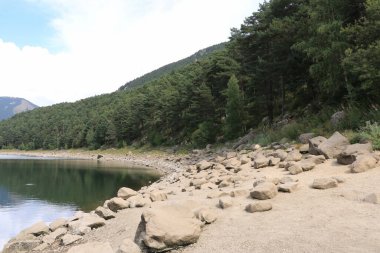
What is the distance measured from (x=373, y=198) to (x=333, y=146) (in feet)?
22.4

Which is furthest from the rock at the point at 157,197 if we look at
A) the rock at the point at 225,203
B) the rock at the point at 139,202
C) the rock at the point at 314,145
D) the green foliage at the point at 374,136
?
the green foliage at the point at 374,136

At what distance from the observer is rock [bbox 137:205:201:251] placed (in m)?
9.44

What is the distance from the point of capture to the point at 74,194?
1469 inches

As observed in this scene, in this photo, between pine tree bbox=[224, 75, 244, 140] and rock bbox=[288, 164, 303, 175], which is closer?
rock bbox=[288, 164, 303, 175]

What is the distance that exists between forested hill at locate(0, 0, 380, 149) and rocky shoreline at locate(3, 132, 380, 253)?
653 cm

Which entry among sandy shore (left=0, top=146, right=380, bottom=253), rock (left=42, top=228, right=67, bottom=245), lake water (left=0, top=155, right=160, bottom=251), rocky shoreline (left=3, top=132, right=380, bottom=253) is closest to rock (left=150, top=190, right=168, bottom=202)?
rocky shoreline (left=3, top=132, right=380, bottom=253)

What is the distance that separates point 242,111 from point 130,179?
1655 cm

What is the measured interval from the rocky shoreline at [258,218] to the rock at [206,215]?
0.03 m

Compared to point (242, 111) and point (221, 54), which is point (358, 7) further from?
point (221, 54)

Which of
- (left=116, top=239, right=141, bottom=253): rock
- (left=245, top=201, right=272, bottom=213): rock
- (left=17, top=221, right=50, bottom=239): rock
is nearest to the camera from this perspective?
(left=116, top=239, right=141, bottom=253): rock

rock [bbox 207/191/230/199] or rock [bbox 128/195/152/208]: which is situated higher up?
rock [bbox 207/191/230/199]

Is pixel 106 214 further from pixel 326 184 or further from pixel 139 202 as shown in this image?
pixel 326 184

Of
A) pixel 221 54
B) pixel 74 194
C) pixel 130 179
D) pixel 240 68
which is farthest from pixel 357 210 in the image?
pixel 221 54

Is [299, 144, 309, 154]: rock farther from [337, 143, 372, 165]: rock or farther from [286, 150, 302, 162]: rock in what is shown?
[337, 143, 372, 165]: rock
